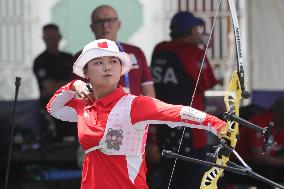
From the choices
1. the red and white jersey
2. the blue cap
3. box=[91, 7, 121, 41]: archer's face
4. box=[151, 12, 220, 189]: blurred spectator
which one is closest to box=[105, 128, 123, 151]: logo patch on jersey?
the red and white jersey

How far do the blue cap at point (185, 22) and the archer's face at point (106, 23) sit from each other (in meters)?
0.50

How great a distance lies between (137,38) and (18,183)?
132 centimetres

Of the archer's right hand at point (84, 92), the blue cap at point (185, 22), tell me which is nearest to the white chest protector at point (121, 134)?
the archer's right hand at point (84, 92)

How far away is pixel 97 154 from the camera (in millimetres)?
4418

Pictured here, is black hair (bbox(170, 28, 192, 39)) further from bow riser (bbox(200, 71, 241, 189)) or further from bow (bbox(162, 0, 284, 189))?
bow riser (bbox(200, 71, 241, 189))

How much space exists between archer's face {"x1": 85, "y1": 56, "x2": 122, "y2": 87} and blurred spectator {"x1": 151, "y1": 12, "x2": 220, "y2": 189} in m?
1.95

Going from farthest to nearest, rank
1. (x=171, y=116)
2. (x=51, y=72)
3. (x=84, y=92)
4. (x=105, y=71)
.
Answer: (x=51, y=72)
(x=84, y=92)
(x=105, y=71)
(x=171, y=116)

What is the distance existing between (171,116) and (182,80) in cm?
239

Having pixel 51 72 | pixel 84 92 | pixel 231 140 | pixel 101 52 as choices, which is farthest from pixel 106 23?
pixel 231 140

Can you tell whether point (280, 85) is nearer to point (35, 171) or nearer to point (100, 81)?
point (35, 171)

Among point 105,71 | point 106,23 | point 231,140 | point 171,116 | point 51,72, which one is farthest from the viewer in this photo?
point 51,72

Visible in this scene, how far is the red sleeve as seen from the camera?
407 centimetres

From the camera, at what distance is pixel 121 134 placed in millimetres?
4375

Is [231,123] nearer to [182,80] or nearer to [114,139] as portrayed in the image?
[114,139]
